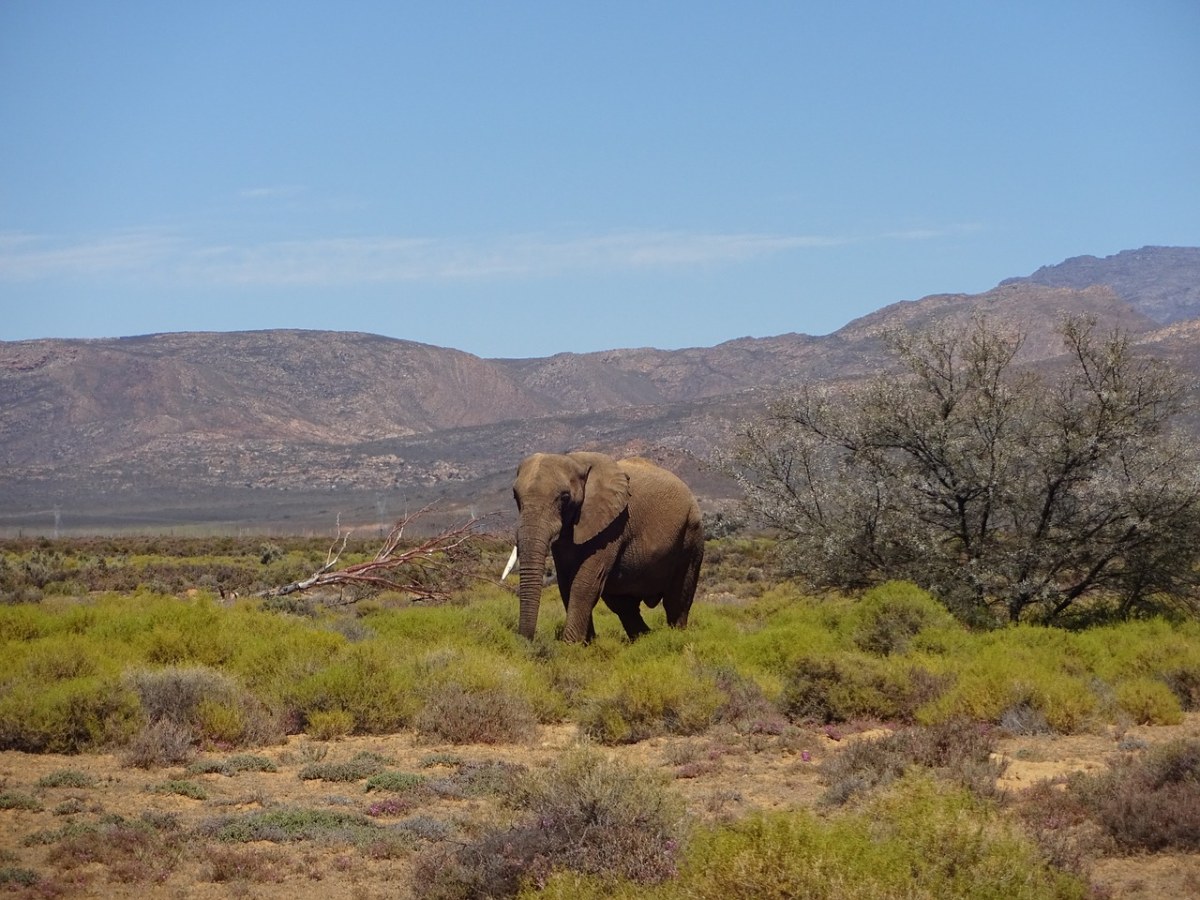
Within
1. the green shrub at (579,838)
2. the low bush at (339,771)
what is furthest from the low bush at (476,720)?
the green shrub at (579,838)

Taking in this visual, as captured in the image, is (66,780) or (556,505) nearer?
(66,780)

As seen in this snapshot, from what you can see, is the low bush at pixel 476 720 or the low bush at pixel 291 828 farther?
the low bush at pixel 476 720

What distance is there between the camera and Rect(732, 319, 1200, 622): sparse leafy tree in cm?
1859

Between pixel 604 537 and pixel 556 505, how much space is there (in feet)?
2.75

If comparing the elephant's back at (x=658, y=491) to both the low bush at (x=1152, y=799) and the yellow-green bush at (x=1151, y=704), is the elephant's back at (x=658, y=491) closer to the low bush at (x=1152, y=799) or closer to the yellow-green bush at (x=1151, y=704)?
the yellow-green bush at (x=1151, y=704)

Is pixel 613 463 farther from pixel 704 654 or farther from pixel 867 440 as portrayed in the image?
pixel 867 440

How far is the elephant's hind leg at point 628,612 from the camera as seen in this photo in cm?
1753

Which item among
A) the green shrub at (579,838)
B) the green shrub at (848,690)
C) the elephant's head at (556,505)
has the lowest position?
the green shrub at (848,690)

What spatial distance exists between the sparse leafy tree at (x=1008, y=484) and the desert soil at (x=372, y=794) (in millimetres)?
6225

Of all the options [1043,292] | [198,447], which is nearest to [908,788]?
[198,447]

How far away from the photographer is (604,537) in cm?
1631

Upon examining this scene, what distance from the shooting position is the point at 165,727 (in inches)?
436

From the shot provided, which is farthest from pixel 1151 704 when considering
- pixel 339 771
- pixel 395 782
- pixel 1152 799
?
pixel 339 771

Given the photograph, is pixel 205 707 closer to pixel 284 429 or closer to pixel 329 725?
pixel 329 725
